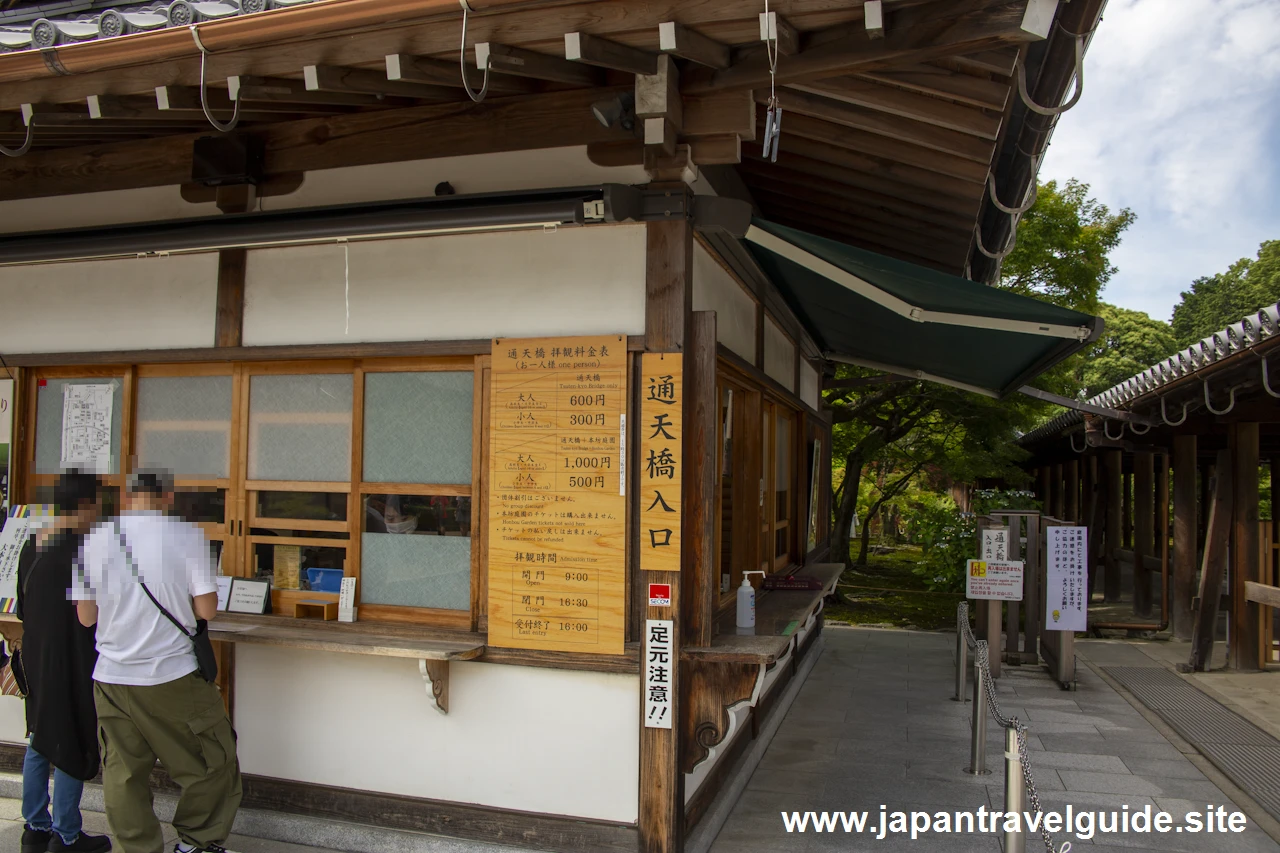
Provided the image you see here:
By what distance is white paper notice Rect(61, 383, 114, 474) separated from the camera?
5.33m

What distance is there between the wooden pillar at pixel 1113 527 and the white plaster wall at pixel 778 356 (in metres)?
9.01

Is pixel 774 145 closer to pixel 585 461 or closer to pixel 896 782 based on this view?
pixel 585 461

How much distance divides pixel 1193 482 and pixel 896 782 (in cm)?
714

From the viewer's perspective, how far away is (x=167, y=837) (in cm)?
476

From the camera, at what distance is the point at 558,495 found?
14.4 ft

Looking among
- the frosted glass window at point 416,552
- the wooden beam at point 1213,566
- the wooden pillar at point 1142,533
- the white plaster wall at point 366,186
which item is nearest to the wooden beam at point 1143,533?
A: the wooden pillar at point 1142,533

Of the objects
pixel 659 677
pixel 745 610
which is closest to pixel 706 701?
pixel 659 677

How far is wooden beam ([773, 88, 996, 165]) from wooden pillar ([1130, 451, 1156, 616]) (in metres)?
10.4

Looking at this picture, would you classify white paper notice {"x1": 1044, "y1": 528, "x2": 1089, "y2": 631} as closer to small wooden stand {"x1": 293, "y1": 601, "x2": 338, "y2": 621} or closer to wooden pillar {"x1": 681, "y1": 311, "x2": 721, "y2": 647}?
wooden pillar {"x1": 681, "y1": 311, "x2": 721, "y2": 647}

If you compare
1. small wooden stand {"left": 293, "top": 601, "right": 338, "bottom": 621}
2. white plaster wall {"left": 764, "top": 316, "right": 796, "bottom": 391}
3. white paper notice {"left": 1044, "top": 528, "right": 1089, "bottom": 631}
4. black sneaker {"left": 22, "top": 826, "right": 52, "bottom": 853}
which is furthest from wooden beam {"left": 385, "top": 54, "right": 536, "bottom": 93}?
white paper notice {"left": 1044, "top": 528, "right": 1089, "bottom": 631}

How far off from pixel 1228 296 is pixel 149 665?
48.2 m

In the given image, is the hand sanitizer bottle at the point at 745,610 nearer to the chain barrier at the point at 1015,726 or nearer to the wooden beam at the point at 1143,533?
the chain barrier at the point at 1015,726

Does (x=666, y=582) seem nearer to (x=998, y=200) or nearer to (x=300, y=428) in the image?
(x=300, y=428)

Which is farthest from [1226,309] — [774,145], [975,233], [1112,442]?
[774,145]
